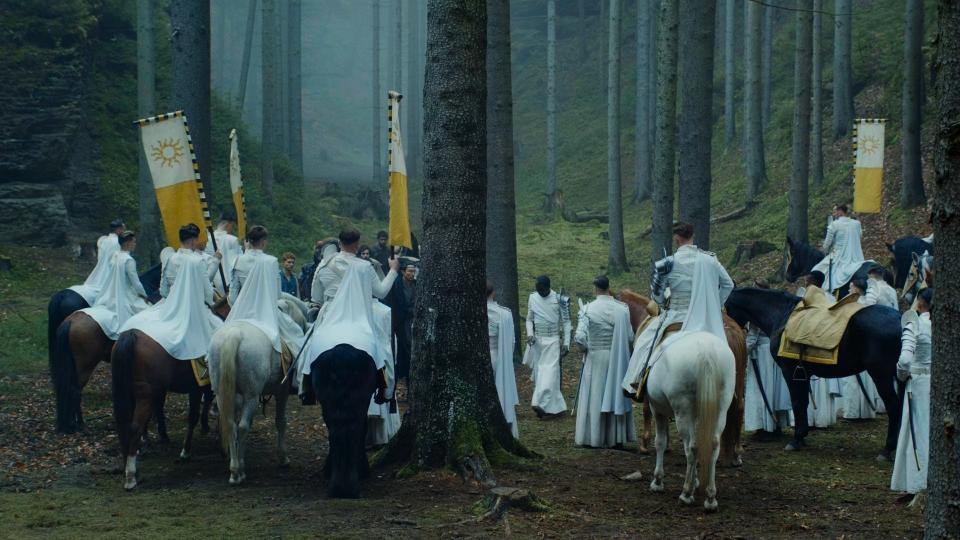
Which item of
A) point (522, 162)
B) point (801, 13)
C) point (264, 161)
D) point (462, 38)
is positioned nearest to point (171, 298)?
point (462, 38)

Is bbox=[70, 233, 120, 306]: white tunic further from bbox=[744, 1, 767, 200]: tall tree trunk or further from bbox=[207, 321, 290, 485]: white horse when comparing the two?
bbox=[744, 1, 767, 200]: tall tree trunk

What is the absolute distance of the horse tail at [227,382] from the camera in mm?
10414

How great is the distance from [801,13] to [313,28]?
208ft

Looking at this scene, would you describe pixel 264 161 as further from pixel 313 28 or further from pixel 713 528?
pixel 313 28

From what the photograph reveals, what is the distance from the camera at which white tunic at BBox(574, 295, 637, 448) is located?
12742 millimetres

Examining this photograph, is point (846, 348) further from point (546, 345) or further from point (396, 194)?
point (396, 194)

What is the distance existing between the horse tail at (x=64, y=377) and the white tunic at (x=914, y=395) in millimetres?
9235

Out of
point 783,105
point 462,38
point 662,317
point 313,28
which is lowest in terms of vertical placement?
point 662,317

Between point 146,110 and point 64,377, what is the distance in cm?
894

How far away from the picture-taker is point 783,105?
3684 centimetres

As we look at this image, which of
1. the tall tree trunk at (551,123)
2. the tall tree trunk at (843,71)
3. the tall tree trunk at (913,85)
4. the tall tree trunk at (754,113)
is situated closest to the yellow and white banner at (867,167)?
the tall tree trunk at (913,85)

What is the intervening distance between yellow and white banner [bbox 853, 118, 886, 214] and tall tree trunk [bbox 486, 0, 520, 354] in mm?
6499

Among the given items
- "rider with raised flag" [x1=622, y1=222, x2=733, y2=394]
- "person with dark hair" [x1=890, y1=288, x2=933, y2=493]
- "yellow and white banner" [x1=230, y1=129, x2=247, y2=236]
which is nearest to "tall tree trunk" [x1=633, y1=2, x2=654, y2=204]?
"yellow and white banner" [x1=230, y1=129, x2=247, y2=236]

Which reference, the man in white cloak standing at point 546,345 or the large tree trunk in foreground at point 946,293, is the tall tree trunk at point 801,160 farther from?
the large tree trunk in foreground at point 946,293
